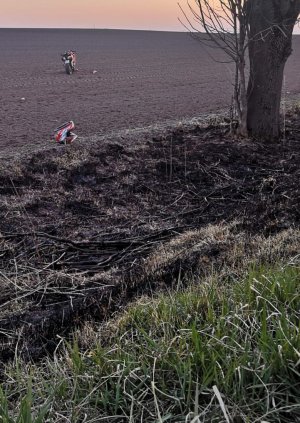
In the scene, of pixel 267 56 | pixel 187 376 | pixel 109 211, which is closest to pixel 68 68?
pixel 267 56

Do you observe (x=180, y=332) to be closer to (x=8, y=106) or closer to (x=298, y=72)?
(x=8, y=106)

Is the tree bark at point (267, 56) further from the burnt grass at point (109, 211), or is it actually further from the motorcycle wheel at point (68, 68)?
the motorcycle wheel at point (68, 68)

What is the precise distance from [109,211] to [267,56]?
4.93 meters

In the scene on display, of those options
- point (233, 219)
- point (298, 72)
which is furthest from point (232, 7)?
point (298, 72)

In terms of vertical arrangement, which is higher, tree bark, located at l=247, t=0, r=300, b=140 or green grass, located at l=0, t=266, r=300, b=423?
tree bark, located at l=247, t=0, r=300, b=140

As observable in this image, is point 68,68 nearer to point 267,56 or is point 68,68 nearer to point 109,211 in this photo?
point 267,56

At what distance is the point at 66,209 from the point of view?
6.45 m

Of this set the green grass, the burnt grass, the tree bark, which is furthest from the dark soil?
the green grass

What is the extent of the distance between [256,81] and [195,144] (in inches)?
69.7

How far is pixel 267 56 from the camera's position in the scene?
9.68 m

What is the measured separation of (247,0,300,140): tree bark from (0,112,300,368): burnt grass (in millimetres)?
508

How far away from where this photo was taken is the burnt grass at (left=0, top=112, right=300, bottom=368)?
4.37m

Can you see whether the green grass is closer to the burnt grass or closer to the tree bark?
the burnt grass

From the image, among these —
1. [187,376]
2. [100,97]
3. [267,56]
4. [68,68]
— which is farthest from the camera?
[68,68]
